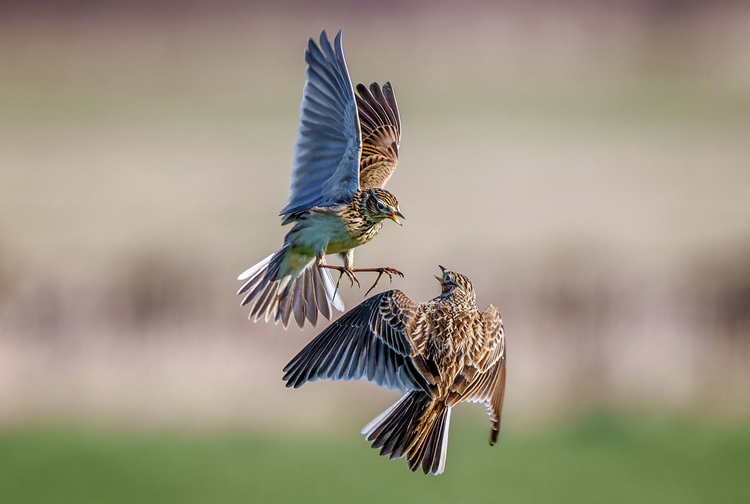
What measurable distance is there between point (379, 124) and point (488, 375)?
122 inches

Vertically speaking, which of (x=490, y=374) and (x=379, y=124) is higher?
(x=379, y=124)

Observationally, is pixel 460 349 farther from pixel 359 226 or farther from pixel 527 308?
pixel 527 308

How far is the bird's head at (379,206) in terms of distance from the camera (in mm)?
5504

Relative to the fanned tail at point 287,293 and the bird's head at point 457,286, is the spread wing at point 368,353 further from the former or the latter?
the fanned tail at point 287,293

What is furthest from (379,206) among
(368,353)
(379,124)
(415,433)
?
(379,124)

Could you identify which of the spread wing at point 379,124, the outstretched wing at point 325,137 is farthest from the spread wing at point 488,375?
the spread wing at point 379,124

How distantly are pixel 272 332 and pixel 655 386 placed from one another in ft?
27.6

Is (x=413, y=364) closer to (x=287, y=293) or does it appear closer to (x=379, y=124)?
(x=287, y=293)

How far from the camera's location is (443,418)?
493 cm

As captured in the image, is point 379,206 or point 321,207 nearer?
point 379,206

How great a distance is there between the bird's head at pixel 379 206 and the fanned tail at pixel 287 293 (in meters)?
0.74

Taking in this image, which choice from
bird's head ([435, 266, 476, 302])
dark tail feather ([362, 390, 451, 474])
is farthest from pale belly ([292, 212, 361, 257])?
dark tail feather ([362, 390, 451, 474])

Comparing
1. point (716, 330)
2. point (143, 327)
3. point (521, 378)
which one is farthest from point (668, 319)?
point (143, 327)

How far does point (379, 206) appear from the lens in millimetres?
5527
